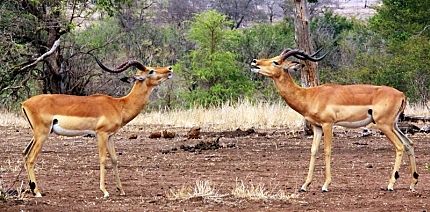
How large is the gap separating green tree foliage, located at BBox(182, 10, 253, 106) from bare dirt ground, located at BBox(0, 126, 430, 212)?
10.8 metres

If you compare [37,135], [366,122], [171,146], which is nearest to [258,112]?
[171,146]

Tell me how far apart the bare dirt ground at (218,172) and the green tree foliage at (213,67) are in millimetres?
10775

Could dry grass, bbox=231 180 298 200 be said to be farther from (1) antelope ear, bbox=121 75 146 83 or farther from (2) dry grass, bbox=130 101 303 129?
(2) dry grass, bbox=130 101 303 129

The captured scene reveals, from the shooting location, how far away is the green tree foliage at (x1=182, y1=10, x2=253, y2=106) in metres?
28.2

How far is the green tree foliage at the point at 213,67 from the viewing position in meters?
28.2

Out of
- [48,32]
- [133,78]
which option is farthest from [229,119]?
[133,78]

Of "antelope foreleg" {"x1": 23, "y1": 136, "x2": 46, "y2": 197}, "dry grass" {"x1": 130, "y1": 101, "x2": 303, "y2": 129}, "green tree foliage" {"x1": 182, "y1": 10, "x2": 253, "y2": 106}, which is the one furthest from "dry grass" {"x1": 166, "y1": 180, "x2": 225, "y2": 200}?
"green tree foliage" {"x1": 182, "y1": 10, "x2": 253, "y2": 106}

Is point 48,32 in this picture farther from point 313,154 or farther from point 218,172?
point 313,154

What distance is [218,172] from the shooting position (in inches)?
444

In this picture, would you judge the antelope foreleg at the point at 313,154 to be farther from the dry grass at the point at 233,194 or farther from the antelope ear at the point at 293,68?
the antelope ear at the point at 293,68

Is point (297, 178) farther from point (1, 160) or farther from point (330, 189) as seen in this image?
point (1, 160)

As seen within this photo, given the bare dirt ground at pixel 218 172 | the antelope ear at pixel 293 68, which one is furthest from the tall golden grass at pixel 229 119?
the antelope ear at pixel 293 68

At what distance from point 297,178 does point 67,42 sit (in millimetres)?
17265

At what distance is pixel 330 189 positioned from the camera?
9594 millimetres
